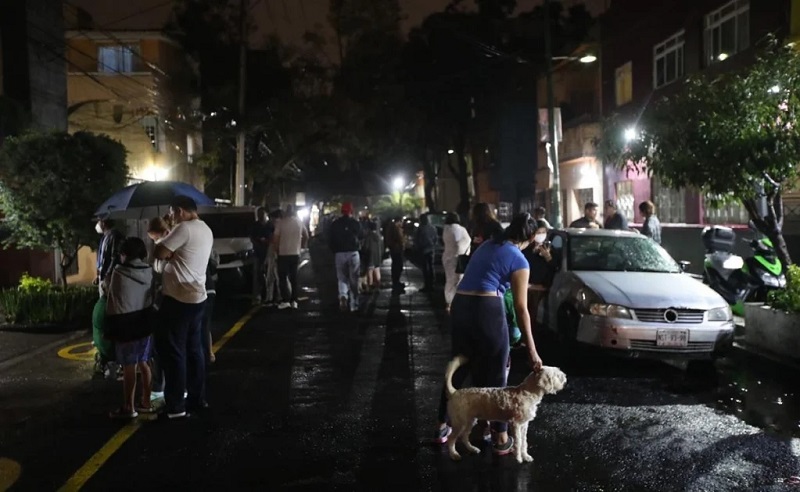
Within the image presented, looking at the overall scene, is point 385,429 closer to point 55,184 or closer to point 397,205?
point 55,184

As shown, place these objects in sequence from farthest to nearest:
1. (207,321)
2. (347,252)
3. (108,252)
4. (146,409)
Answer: (347,252) → (108,252) → (207,321) → (146,409)

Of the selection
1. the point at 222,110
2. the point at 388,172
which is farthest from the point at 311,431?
the point at 388,172

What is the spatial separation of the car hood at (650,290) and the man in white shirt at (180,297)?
447 centimetres

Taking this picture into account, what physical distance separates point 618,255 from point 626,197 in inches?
549

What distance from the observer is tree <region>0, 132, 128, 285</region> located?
41.0 feet

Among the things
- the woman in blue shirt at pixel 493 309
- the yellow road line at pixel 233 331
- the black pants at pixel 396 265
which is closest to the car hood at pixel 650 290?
the woman in blue shirt at pixel 493 309

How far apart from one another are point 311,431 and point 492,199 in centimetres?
3761

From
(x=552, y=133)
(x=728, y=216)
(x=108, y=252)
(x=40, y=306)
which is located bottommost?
(x=40, y=306)

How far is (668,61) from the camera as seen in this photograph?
69.8 feet

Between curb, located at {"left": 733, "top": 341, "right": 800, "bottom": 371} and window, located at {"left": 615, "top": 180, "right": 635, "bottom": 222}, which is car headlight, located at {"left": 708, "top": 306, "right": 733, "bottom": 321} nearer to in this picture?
curb, located at {"left": 733, "top": 341, "right": 800, "bottom": 371}

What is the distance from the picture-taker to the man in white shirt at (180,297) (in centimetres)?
661

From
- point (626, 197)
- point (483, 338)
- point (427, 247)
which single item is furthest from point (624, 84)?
point (483, 338)

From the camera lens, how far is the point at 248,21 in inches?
1002

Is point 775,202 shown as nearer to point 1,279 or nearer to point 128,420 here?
point 128,420
